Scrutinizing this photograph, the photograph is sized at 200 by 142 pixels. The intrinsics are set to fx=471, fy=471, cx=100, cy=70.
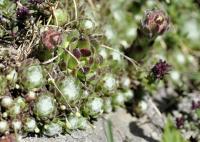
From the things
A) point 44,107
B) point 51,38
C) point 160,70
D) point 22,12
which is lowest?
point 44,107

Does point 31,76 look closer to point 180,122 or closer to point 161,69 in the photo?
point 161,69

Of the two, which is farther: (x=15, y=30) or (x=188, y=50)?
(x=188, y=50)

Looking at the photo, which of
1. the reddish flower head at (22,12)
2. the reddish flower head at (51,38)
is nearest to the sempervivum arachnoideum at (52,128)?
the reddish flower head at (51,38)

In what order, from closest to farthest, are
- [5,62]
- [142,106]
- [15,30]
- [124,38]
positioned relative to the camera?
[5,62] → [15,30] → [142,106] → [124,38]

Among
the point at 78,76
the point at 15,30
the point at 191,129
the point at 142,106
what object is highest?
the point at 15,30

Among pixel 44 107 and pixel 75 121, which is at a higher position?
pixel 44 107

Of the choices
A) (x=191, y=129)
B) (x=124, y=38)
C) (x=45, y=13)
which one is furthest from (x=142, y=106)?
(x=45, y=13)

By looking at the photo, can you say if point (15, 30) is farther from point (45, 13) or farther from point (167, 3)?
point (167, 3)

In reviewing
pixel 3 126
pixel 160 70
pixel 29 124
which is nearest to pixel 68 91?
pixel 29 124
